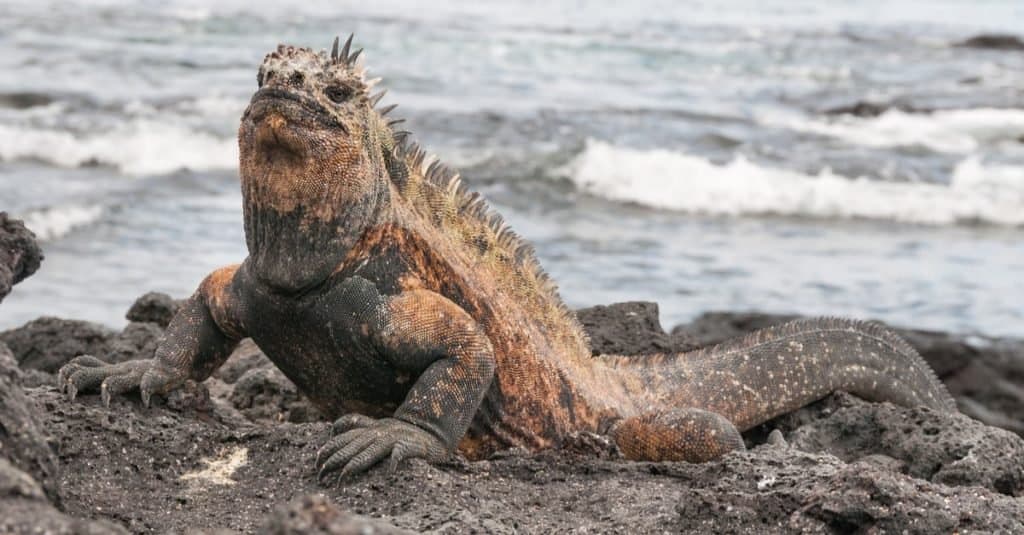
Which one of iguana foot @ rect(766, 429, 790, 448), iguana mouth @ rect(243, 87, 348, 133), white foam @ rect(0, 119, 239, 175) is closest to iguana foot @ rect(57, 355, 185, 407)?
iguana mouth @ rect(243, 87, 348, 133)

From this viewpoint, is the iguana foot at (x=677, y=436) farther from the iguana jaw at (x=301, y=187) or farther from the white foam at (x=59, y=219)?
the white foam at (x=59, y=219)

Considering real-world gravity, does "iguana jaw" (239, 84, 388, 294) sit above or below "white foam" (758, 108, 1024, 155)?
above

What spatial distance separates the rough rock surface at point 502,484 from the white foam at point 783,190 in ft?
38.5

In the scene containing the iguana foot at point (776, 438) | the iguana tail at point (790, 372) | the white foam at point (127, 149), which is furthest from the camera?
the white foam at point (127, 149)

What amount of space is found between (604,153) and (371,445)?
48.2 ft

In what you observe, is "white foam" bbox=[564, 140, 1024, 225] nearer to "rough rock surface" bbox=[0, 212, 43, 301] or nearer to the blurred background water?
the blurred background water

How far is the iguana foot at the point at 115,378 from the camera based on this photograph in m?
4.71

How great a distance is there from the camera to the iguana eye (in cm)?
443

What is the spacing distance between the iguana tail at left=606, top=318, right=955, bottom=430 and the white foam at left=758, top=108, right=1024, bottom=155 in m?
15.5

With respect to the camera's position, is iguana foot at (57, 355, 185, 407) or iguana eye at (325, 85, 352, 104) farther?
iguana foot at (57, 355, 185, 407)

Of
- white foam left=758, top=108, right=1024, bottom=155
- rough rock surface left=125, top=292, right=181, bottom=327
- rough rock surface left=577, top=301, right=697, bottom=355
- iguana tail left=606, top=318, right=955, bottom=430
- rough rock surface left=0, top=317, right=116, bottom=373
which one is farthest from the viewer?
white foam left=758, top=108, right=1024, bottom=155

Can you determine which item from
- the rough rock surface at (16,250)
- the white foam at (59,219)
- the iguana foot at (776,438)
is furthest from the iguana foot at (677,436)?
the white foam at (59,219)

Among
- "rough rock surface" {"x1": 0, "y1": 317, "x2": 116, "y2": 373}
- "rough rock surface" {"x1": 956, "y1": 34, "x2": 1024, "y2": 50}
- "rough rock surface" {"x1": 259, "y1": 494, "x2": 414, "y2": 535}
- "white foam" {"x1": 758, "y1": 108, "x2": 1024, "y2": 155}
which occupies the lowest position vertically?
"white foam" {"x1": 758, "y1": 108, "x2": 1024, "y2": 155}

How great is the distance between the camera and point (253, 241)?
15.1ft
